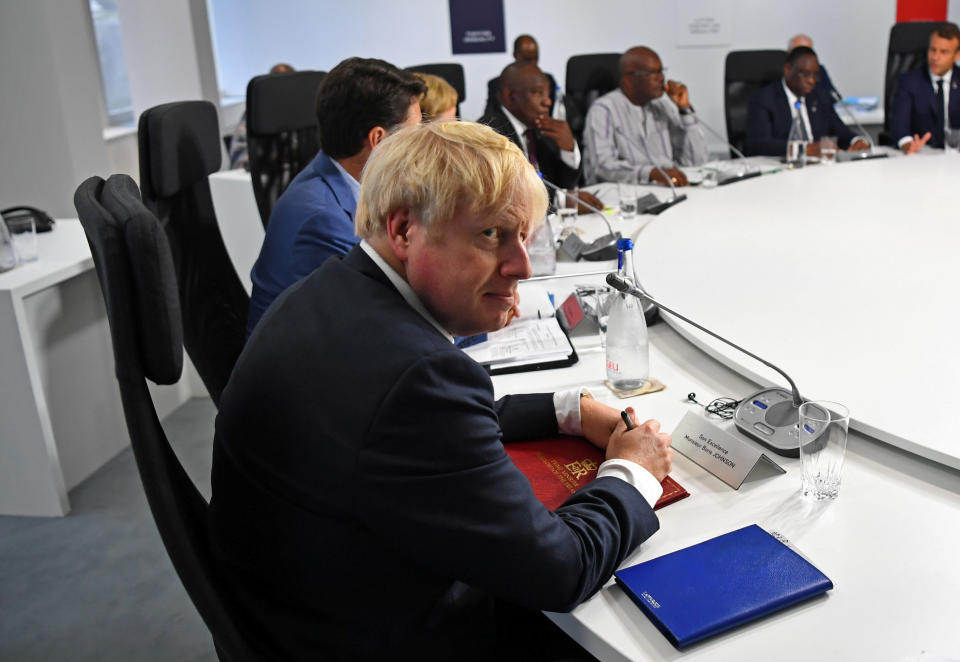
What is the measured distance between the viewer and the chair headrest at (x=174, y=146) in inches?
63.1

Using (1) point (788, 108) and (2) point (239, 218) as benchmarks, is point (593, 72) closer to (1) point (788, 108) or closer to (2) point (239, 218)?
(1) point (788, 108)

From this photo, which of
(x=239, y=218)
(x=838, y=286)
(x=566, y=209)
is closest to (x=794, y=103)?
(x=566, y=209)

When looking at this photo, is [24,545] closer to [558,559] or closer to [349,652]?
[349,652]

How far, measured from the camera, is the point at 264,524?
3.15 feet

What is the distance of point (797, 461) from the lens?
1252 mm

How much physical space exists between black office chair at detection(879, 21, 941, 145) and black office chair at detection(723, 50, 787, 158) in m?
0.85

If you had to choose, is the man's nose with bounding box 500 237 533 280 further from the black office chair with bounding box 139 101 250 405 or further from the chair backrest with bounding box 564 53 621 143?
the chair backrest with bounding box 564 53 621 143

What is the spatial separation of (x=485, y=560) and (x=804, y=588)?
37cm

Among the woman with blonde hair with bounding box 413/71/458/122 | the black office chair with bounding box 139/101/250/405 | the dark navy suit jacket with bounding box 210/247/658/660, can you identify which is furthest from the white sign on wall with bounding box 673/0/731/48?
the dark navy suit jacket with bounding box 210/247/658/660

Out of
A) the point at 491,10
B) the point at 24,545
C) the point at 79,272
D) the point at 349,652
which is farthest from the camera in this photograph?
the point at 491,10

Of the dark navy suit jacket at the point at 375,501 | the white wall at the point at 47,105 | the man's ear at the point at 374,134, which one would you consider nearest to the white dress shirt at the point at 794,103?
the man's ear at the point at 374,134

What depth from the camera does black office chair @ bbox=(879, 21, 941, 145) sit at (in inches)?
202

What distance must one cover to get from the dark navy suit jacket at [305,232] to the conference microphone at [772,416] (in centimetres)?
65

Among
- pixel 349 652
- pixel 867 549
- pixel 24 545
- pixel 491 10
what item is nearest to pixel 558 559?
pixel 349 652
